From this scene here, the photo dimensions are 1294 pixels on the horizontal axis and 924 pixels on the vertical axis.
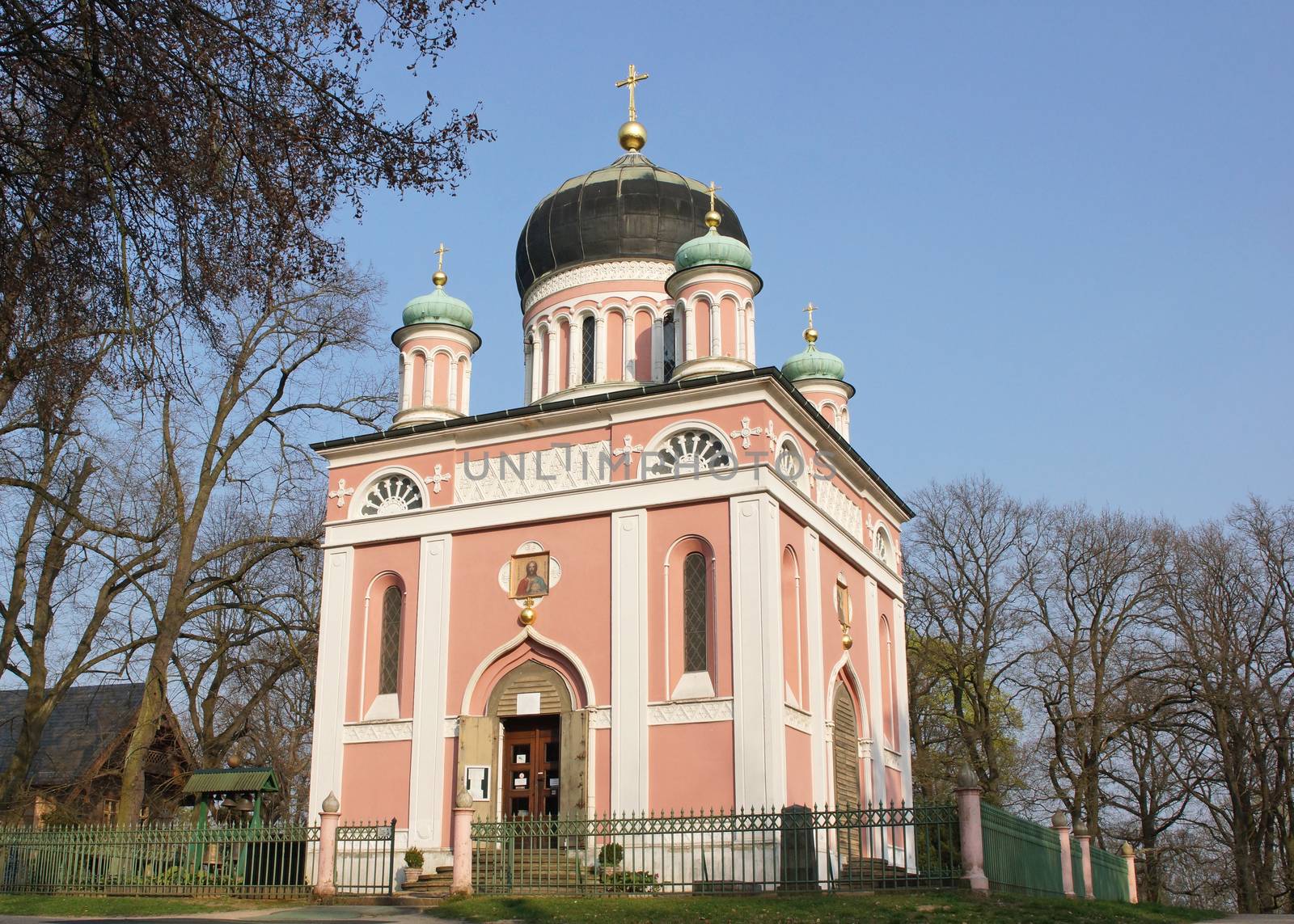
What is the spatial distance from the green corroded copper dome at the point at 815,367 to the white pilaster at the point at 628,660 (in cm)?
771

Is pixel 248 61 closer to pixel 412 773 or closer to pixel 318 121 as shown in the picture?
pixel 318 121

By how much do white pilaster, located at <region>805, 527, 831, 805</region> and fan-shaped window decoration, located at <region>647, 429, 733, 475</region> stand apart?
1.97 m

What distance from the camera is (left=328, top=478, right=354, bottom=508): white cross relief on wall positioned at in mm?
21234

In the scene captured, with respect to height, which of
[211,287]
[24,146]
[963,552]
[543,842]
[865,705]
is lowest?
[543,842]

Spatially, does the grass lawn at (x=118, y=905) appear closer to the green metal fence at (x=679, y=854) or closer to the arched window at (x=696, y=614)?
the green metal fence at (x=679, y=854)

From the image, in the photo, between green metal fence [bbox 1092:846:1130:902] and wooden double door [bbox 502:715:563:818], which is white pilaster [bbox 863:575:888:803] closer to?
green metal fence [bbox 1092:846:1130:902]

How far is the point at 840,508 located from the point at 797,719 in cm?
467

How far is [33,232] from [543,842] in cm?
1203

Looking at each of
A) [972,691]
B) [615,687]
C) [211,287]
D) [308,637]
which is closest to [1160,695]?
[972,691]

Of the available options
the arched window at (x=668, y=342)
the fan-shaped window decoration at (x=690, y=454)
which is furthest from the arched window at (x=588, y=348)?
the fan-shaped window decoration at (x=690, y=454)

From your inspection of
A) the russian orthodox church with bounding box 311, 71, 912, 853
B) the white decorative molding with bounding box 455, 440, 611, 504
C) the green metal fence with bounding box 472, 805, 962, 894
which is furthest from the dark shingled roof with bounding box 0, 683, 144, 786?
the green metal fence with bounding box 472, 805, 962, 894

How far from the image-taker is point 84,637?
22.2m

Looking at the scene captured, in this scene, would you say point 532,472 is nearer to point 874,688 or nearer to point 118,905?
point 874,688

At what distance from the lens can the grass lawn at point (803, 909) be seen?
12.0m
